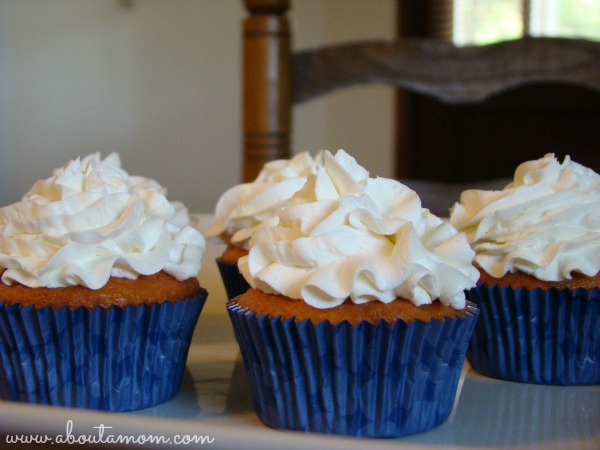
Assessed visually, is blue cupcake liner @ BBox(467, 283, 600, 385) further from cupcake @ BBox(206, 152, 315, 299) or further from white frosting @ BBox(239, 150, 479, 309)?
cupcake @ BBox(206, 152, 315, 299)

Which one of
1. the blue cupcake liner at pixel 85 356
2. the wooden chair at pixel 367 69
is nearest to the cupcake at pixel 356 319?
the blue cupcake liner at pixel 85 356

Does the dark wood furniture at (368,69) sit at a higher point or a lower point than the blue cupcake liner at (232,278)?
higher

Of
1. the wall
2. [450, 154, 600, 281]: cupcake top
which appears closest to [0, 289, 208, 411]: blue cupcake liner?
[450, 154, 600, 281]: cupcake top

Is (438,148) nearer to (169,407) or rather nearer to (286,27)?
(286,27)

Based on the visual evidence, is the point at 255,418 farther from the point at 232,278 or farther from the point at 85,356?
the point at 232,278

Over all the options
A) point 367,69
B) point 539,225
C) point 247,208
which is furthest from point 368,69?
point 539,225

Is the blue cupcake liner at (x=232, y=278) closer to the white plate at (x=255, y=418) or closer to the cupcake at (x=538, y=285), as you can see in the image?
the white plate at (x=255, y=418)
